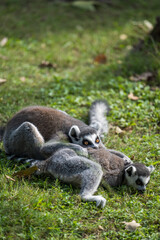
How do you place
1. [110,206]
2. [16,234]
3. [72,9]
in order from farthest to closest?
[72,9]
[110,206]
[16,234]

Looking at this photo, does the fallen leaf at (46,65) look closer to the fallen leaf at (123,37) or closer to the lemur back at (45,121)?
the fallen leaf at (123,37)

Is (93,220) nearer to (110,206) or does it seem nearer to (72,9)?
(110,206)

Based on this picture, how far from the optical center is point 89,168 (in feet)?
16.5

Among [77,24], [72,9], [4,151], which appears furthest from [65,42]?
[4,151]

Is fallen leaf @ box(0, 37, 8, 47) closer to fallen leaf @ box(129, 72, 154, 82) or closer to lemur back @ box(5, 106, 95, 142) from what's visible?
fallen leaf @ box(129, 72, 154, 82)

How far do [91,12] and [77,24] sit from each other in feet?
4.02

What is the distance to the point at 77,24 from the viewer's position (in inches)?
484

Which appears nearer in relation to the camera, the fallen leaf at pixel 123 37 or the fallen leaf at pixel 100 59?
the fallen leaf at pixel 100 59

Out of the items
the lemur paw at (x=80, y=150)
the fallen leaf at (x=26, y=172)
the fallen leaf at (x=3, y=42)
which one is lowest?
the fallen leaf at (x=3, y=42)

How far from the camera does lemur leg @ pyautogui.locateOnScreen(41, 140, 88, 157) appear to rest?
5445mm

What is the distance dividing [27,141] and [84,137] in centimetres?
95

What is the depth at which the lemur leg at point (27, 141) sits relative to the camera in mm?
5746

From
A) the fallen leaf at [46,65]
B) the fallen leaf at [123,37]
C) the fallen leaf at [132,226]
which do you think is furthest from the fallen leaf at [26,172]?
the fallen leaf at [123,37]

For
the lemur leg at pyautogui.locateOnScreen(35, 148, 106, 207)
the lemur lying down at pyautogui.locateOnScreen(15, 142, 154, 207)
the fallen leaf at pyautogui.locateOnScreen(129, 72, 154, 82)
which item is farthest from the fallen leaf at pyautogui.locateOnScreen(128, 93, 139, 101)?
the lemur leg at pyautogui.locateOnScreen(35, 148, 106, 207)
